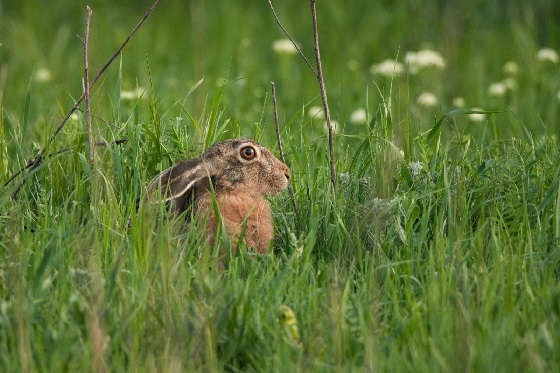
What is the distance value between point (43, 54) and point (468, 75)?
508 cm

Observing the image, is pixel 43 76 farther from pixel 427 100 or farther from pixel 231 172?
pixel 231 172

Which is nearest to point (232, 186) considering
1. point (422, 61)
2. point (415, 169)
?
point (415, 169)

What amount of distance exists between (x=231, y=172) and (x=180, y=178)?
0.33 metres

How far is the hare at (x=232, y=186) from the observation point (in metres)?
4.40

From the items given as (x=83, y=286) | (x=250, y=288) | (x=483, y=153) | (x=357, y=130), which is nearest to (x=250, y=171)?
(x=250, y=288)

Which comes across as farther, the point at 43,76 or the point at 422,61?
the point at 43,76

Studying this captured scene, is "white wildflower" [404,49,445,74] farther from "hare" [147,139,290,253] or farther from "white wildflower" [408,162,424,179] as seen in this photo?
"hare" [147,139,290,253]

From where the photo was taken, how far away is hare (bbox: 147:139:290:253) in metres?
4.40

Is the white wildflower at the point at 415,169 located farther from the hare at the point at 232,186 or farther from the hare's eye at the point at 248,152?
the hare's eye at the point at 248,152

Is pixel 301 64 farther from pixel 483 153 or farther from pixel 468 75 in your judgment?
pixel 483 153

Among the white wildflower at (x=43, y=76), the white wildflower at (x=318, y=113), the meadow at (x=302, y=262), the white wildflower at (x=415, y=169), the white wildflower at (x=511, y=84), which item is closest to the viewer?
the meadow at (x=302, y=262)

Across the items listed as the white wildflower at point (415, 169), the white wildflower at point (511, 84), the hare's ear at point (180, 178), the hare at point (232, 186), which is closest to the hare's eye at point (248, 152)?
the hare at point (232, 186)

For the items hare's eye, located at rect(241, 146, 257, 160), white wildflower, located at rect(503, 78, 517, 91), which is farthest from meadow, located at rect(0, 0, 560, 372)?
white wildflower, located at rect(503, 78, 517, 91)

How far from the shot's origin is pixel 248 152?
4.67m
